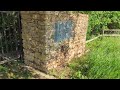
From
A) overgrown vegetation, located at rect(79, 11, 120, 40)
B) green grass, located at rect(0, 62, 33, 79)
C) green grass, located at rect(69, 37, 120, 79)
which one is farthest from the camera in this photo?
overgrown vegetation, located at rect(79, 11, 120, 40)

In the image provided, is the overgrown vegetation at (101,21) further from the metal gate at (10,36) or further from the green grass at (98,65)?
Answer: the metal gate at (10,36)

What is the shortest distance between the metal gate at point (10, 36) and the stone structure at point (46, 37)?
0.33m

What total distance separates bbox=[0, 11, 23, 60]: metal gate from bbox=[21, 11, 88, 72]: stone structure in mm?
334

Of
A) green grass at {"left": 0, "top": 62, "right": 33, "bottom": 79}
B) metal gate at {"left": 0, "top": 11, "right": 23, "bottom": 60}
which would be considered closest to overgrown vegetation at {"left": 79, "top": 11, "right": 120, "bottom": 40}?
metal gate at {"left": 0, "top": 11, "right": 23, "bottom": 60}

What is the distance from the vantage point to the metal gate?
19.5ft

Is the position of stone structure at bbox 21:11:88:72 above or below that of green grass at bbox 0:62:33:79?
above

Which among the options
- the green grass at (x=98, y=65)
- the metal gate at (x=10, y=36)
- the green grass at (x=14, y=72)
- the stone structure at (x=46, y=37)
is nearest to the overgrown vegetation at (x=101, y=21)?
the green grass at (x=98, y=65)

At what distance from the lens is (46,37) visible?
539cm

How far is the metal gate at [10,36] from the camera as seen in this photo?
234 inches

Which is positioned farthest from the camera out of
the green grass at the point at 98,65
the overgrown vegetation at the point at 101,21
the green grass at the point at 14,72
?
the overgrown vegetation at the point at 101,21

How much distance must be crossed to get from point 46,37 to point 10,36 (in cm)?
124

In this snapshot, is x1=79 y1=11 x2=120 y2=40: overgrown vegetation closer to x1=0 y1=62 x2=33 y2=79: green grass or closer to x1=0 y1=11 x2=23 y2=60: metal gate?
x1=0 y1=11 x2=23 y2=60: metal gate
